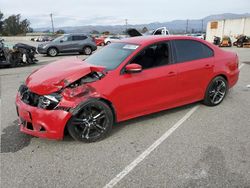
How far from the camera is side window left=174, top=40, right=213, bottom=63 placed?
4.98 m

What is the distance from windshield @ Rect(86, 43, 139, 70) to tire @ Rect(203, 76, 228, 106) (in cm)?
195

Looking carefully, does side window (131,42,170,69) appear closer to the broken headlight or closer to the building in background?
the broken headlight

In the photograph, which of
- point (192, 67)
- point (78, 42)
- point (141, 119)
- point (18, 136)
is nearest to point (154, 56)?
point (192, 67)

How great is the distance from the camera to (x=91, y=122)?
403 centimetres

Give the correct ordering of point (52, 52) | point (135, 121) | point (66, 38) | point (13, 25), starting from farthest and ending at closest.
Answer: point (13, 25) < point (66, 38) < point (52, 52) < point (135, 121)

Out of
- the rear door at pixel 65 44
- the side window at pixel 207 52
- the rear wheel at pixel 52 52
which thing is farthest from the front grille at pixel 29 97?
the rear door at pixel 65 44

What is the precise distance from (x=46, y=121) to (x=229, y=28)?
3538cm

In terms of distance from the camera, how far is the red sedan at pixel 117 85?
12.5ft

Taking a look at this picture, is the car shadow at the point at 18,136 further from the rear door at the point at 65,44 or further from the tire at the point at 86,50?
the tire at the point at 86,50

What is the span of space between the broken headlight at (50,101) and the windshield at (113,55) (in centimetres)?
100

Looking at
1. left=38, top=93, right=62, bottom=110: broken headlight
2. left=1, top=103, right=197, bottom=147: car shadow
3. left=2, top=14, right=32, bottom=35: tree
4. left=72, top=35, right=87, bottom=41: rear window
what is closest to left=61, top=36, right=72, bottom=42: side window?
left=72, top=35, right=87, bottom=41: rear window

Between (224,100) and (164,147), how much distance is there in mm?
2910

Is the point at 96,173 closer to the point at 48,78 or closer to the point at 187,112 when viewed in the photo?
the point at 48,78

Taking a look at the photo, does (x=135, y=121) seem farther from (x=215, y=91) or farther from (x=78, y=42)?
(x=78, y=42)
